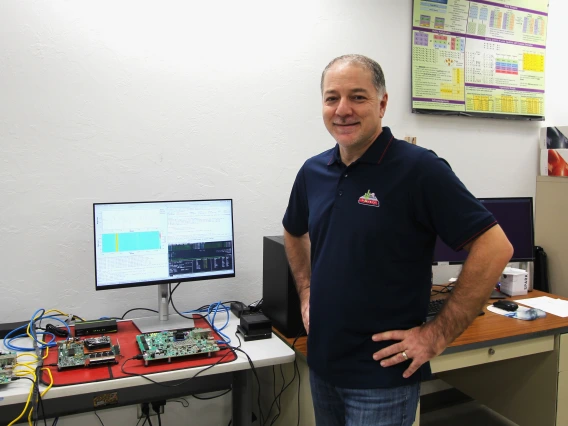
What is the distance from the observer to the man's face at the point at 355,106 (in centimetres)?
140

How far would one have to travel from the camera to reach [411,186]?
4.31 ft

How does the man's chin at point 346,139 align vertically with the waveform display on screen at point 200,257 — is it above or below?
above

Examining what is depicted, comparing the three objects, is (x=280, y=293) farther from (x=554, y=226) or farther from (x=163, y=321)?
(x=554, y=226)

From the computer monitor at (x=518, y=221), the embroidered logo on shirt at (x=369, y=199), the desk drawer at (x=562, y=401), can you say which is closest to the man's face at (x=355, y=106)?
the embroidered logo on shirt at (x=369, y=199)

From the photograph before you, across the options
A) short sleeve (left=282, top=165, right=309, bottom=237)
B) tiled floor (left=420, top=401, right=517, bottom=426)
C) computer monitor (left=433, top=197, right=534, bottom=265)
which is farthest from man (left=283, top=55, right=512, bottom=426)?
tiled floor (left=420, top=401, right=517, bottom=426)

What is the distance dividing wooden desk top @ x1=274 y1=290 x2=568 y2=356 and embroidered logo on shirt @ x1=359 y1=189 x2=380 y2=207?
0.69 metres

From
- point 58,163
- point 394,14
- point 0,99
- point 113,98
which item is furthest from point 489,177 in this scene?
point 0,99

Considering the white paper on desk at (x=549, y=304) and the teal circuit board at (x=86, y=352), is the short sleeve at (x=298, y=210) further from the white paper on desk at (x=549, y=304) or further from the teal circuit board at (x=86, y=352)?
the white paper on desk at (x=549, y=304)

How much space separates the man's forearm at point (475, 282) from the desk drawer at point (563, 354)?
3.44 feet

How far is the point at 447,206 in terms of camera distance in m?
1.27

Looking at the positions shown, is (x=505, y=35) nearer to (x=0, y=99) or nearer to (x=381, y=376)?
(x=381, y=376)

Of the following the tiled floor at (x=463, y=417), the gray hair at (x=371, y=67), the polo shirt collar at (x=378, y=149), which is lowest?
the tiled floor at (x=463, y=417)

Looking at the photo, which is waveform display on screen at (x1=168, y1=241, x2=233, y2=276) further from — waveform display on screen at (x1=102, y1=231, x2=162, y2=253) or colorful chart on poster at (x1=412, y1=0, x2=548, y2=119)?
colorful chart on poster at (x1=412, y1=0, x2=548, y2=119)

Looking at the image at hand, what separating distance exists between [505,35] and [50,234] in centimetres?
265
